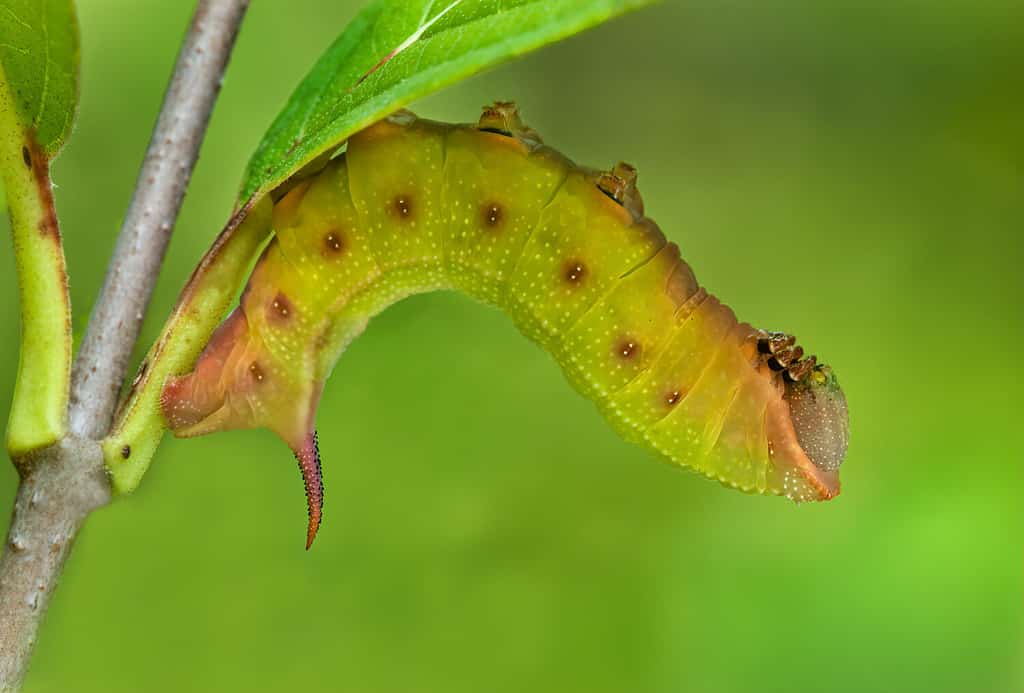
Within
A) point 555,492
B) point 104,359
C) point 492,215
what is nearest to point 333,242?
point 492,215

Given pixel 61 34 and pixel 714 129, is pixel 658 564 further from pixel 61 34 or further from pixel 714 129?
pixel 61 34

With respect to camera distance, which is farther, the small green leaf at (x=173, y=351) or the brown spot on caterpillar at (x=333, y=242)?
the brown spot on caterpillar at (x=333, y=242)

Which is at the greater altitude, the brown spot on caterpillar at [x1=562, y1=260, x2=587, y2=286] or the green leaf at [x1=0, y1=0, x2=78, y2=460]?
the brown spot on caterpillar at [x1=562, y1=260, x2=587, y2=286]

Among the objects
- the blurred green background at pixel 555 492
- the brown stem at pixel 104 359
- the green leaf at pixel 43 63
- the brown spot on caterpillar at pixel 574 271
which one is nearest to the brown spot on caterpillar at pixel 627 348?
the brown spot on caterpillar at pixel 574 271

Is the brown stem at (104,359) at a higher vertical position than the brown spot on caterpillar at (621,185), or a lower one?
lower

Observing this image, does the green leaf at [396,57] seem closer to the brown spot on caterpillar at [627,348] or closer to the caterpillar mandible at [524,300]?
the caterpillar mandible at [524,300]

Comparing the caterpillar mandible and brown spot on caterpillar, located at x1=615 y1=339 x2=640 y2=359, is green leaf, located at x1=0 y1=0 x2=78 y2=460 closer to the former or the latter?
the caterpillar mandible

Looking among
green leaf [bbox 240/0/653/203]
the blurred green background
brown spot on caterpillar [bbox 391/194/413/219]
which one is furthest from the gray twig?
the blurred green background

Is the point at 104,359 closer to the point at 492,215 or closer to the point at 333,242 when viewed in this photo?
the point at 333,242
